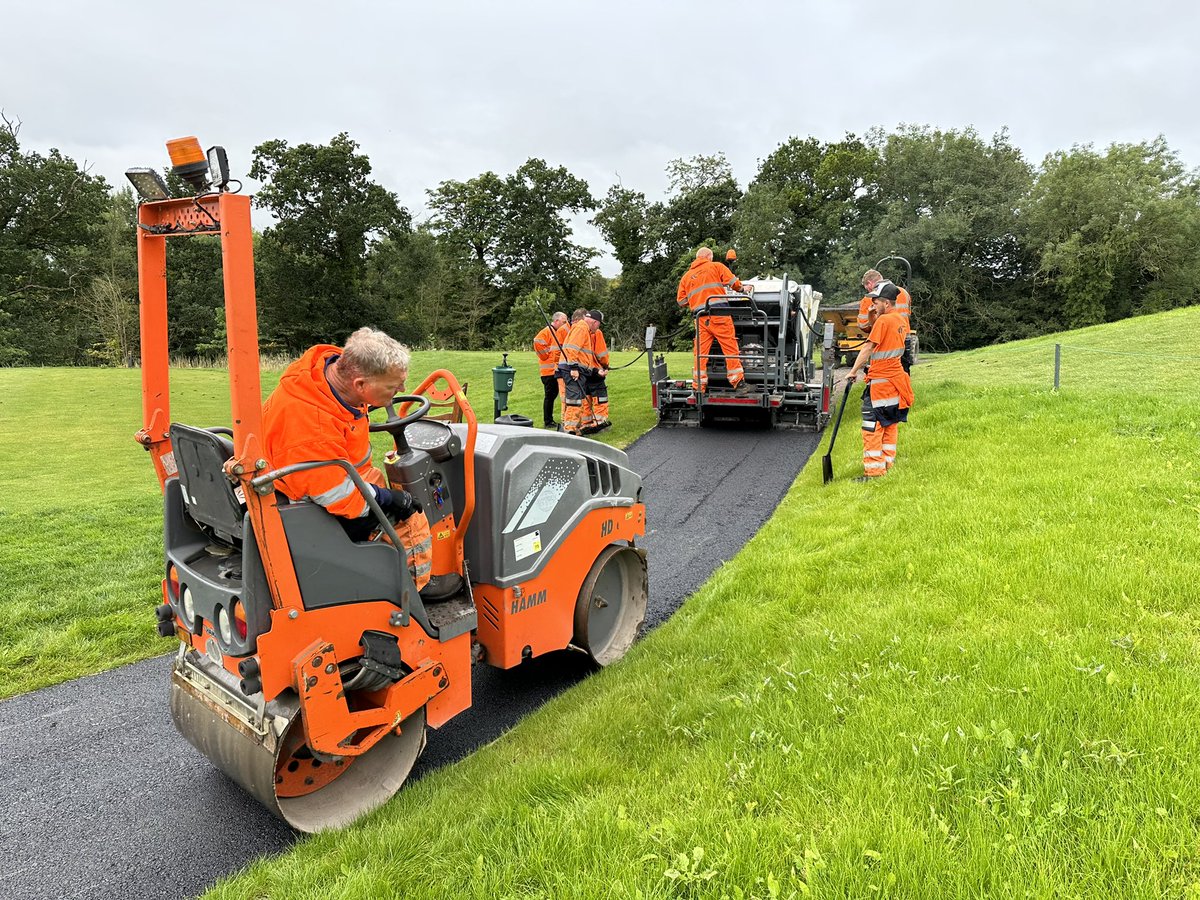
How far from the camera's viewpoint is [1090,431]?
23.8 feet

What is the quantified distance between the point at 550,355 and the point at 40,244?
115 feet

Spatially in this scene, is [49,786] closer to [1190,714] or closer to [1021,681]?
[1021,681]

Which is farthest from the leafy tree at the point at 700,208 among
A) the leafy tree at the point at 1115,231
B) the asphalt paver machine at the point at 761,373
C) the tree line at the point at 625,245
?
the asphalt paver machine at the point at 761,373

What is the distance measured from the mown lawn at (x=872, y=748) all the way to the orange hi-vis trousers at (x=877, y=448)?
6.61 feet

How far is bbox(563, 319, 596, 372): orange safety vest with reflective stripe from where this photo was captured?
10398 mm

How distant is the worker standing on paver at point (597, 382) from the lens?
415 inches

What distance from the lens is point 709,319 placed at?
11.0 m

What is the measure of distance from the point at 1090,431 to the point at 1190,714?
18.2 ft

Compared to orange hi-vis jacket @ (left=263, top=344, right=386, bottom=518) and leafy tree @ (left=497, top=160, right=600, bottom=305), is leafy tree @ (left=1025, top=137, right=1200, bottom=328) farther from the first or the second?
orange hi-vis jacket @ (left=263, top=344, right=386, bottom=518)

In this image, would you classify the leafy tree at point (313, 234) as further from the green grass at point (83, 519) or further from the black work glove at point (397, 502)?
the black work glove at point (397, 502)

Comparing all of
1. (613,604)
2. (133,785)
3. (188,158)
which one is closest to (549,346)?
(613,604)

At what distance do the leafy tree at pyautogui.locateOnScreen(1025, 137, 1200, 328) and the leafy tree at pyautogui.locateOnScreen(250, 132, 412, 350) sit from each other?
3297 centimetres

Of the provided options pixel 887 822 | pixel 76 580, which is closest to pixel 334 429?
pixel 887 822

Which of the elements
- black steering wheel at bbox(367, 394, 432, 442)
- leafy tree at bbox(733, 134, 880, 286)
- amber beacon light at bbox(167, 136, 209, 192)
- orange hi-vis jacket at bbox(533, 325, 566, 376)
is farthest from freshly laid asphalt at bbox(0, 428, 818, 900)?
leafy tree at bbox(733, 134, 880, 286)
